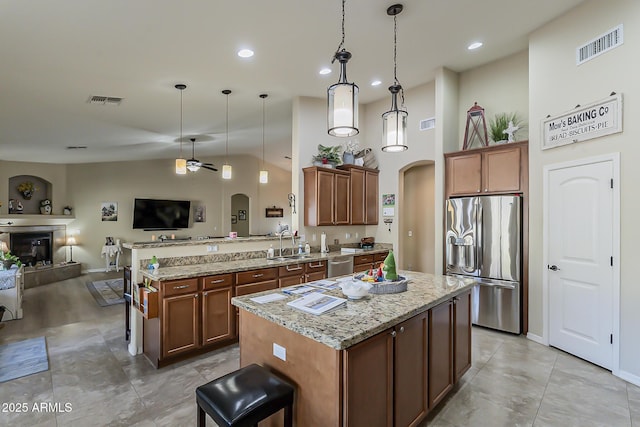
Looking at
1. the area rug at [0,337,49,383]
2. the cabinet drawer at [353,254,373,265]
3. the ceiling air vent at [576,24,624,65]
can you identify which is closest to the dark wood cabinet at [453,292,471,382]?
the cabinet drawer at [353,254,373,265]

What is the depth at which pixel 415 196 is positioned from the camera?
6.65 meters

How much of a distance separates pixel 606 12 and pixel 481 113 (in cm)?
164

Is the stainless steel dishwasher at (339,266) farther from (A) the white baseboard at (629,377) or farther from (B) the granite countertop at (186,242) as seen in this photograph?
(A) the white baseboard at (629,377)

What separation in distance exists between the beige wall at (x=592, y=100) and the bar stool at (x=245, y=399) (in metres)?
3.22

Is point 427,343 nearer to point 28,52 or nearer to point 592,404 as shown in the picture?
point 592,404

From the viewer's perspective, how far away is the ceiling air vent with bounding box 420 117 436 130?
17.2 feet

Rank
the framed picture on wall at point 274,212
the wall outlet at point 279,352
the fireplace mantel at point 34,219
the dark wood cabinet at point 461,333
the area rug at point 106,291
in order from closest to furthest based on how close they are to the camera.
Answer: the wall outlet at point 279,352
the dark wood cabinet at point 461,333
the area rug at point 106,291
the fireplace mantel at point 34,219
the framed picture on wall at point 274,212

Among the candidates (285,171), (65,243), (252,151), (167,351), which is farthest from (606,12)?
Result: (65,243)

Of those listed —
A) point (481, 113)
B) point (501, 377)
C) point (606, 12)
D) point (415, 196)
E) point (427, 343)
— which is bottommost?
point (501, 377)

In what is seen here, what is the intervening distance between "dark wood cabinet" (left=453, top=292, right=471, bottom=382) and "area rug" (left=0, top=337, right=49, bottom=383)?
389 centimetres

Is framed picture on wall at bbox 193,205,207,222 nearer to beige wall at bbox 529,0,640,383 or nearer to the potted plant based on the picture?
the potted plant

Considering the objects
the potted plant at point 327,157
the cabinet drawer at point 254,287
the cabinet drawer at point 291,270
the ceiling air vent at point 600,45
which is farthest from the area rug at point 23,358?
the ceiling air vent at point 600,45

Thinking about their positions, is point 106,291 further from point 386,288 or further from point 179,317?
point 386,288

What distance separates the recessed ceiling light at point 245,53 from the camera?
369cm
